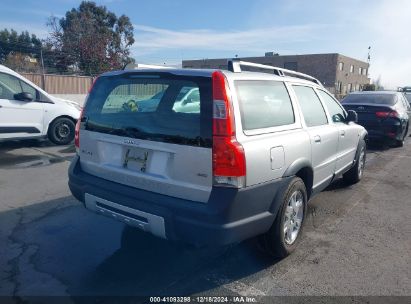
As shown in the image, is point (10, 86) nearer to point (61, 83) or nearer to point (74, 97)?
point (61, 83)

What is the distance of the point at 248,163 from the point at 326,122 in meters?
2.12

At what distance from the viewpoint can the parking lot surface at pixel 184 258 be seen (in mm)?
3117

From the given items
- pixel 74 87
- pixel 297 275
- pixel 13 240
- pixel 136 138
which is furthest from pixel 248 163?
pixel 74 87

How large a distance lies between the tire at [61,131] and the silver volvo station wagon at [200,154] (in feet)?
16.5

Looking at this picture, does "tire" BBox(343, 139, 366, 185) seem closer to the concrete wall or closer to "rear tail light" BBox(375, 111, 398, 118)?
"rear tail light" BBox(375, 111, 398, 118)

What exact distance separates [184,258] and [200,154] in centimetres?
126

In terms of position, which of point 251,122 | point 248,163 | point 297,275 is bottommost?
point 297,275

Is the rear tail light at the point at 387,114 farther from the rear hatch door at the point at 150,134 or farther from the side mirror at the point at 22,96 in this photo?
the side mirror at the point at 22,96

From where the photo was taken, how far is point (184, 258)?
3607mm

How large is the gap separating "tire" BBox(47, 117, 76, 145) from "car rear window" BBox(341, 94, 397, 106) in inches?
295

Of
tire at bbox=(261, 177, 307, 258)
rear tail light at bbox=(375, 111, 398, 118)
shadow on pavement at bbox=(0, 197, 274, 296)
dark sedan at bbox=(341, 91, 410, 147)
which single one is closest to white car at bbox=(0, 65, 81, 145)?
shadow on pavement at bbox=(0, 197, 274, 296)

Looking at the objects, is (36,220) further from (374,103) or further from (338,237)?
(374,103)

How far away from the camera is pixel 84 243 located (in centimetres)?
381

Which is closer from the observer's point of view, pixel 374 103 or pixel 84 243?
pixel 84 243
